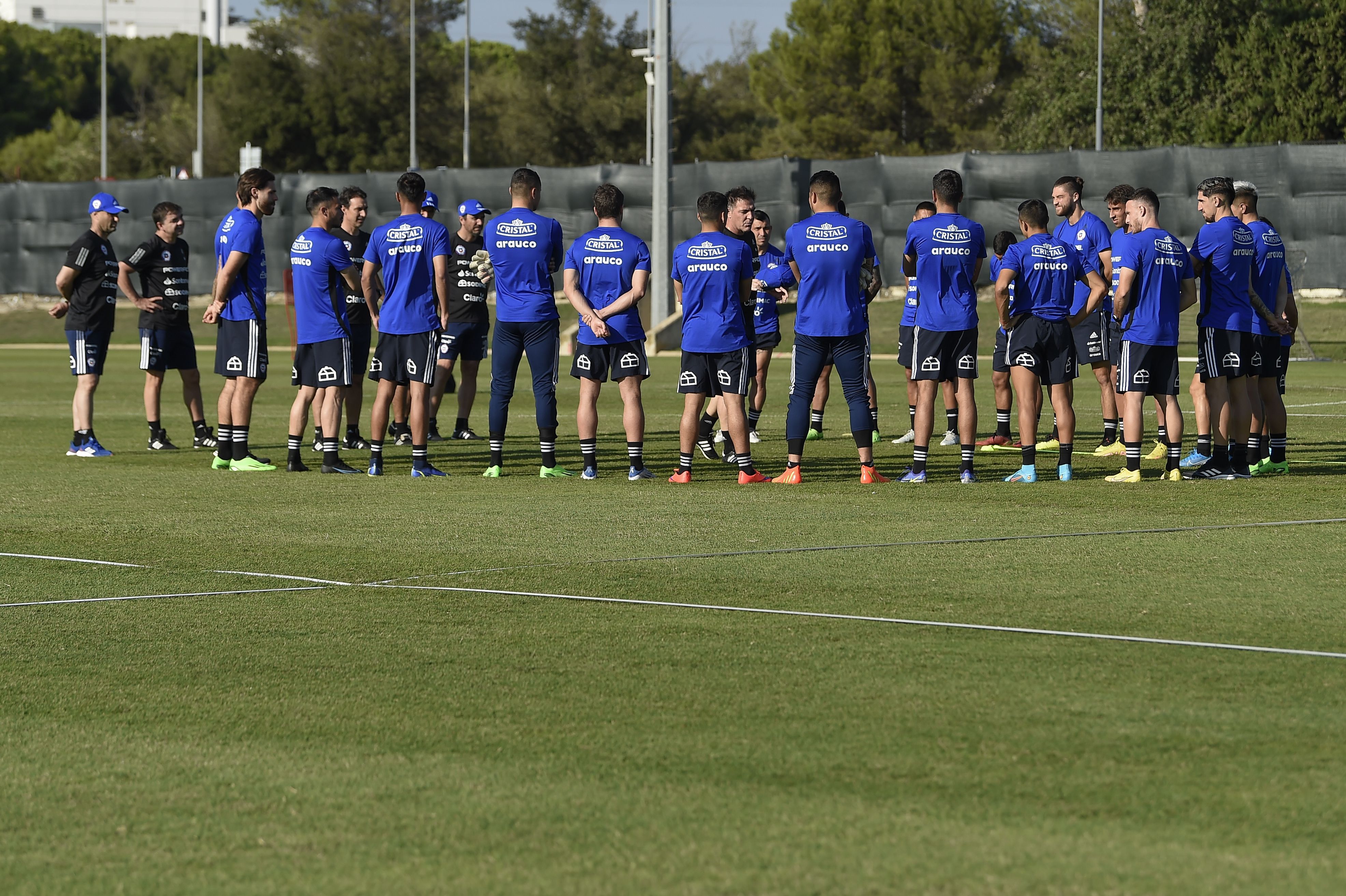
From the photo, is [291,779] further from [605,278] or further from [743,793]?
[605,278]

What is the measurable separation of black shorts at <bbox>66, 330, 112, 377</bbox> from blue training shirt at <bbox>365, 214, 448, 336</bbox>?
3.35m

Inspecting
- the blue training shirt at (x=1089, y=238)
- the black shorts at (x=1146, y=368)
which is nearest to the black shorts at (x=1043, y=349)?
the black shorts at (x=1146, y=368)

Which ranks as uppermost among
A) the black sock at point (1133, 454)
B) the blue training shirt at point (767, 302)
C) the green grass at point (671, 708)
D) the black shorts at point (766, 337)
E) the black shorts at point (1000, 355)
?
the blue training shirt at point (767, 302)

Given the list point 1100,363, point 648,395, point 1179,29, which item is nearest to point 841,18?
point 1179,29

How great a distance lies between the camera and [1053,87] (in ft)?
170

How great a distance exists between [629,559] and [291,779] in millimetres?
3725

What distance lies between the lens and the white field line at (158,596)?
7121mm

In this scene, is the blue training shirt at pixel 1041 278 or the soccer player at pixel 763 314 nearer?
the blue training shirt at pixel 1041 278

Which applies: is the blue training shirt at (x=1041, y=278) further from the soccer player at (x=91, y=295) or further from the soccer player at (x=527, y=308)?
the soccer player at (x=91, y=295)

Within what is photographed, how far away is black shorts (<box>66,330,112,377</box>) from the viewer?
14070 mm

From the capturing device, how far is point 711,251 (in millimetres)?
11469

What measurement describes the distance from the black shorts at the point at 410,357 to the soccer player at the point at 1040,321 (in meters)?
4.07

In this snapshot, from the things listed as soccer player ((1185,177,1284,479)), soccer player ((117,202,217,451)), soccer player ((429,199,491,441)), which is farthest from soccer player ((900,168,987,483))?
soccer player ((117,202,217,451))

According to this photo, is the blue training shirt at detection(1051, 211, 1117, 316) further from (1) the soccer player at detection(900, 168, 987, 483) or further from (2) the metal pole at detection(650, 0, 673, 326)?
(2) the metal pole at detection(650, 0, 673, 326)
